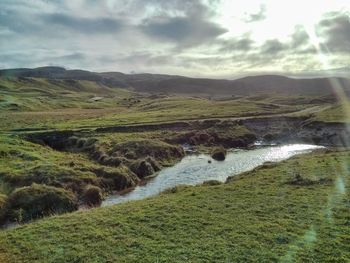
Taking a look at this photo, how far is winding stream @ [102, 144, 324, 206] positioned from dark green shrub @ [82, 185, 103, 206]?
0.88 metres

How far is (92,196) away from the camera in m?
43.2

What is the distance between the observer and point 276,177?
138ft

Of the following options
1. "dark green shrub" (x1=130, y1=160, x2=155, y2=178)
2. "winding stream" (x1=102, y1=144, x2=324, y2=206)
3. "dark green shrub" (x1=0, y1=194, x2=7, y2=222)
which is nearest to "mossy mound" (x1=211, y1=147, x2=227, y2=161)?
"winding stream" (x1=102, y1=144, x2=324, y2=206)

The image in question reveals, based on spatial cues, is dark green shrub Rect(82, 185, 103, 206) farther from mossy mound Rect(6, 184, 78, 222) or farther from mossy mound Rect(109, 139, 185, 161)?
mossy mound Rect(109, 139, 185, 161)

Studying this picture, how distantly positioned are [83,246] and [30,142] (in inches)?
2162

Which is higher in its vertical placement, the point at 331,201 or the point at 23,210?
the point at 331,201

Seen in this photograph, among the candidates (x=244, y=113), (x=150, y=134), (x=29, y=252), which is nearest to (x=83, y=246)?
(x=29, y=252)

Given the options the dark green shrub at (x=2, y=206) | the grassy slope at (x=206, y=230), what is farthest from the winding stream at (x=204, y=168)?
the grassy slope at (x=206, y=230)

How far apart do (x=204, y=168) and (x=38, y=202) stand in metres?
29.7

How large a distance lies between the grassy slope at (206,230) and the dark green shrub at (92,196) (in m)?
8.90

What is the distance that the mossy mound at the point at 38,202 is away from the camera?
121 feet

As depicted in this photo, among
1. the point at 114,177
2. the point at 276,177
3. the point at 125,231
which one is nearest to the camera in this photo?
the point at 125,231

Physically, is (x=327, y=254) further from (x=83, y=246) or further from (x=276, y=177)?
(x=276, y=177)

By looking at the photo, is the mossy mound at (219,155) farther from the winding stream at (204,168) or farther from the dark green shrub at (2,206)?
the dark green shrub at (2,206)
